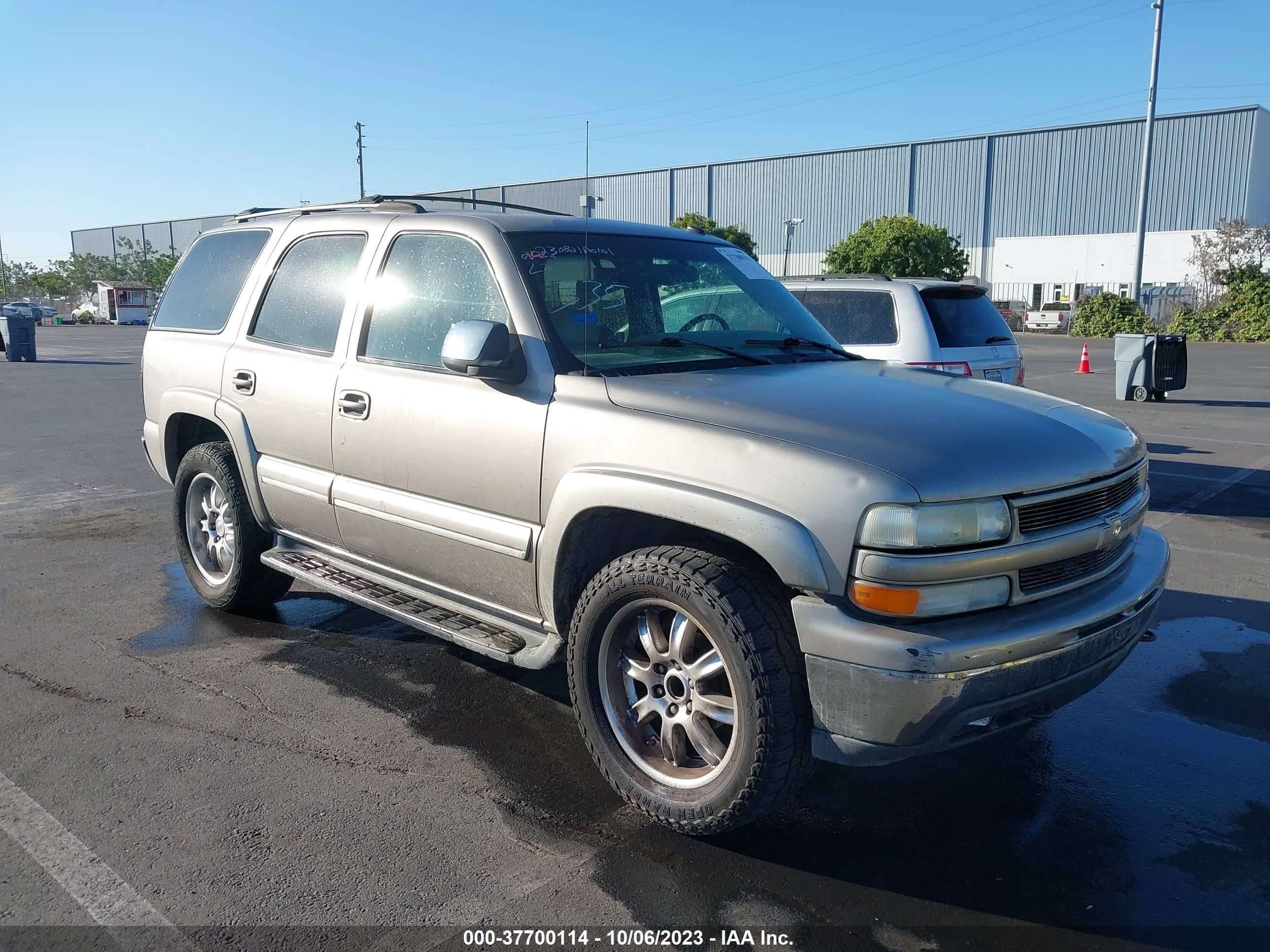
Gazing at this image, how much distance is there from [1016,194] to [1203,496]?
54429mm

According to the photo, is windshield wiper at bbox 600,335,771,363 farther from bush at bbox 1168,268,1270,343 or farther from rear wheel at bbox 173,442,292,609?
bush at bbox 1168,268,1270,343

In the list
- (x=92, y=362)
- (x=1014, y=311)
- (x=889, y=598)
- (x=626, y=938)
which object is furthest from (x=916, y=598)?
(x=1014, y=311)

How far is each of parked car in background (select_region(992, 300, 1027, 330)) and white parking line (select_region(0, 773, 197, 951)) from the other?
4850 cm

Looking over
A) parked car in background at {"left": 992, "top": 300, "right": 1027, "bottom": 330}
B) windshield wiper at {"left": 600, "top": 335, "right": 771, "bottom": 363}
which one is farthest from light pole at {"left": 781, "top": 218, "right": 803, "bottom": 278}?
windshield wiper at {"left": 600, "top": 335, "right": 771, "bottom": 363}

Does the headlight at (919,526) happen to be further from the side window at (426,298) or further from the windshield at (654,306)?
the side window at (426,298)

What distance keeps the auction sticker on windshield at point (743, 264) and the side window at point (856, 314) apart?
3.70m

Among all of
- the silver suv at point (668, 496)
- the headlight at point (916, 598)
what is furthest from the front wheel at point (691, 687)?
the headlight at point (916, 598)

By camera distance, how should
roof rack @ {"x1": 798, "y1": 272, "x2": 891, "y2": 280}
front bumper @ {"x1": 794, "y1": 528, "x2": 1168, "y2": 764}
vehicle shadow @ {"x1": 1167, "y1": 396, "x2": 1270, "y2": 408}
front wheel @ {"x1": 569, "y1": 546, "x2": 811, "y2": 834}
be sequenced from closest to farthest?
front bumper @ {"x1": 794, "y1": 528, "x2": 1168, "y2": 764} < front wheel @ {"x1": 569, "y1": 546, "x2": 811, "y2": 834} < roof rack @ {"x1": 798, "y1": 272, "x2": 891, "y2": 280} < vehicle shadow @ {"x1": 1167, "y1": 396, "x2": 1270, "y2": 408}

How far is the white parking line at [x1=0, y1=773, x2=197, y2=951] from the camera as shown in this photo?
2717 millimetres

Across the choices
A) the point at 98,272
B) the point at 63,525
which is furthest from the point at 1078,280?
the point at 98,272

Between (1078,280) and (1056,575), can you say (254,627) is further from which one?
(1078,280)

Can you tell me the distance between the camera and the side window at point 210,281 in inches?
211

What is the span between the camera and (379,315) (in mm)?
4367

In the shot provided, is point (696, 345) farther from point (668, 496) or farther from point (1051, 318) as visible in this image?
point (1051, 318)
